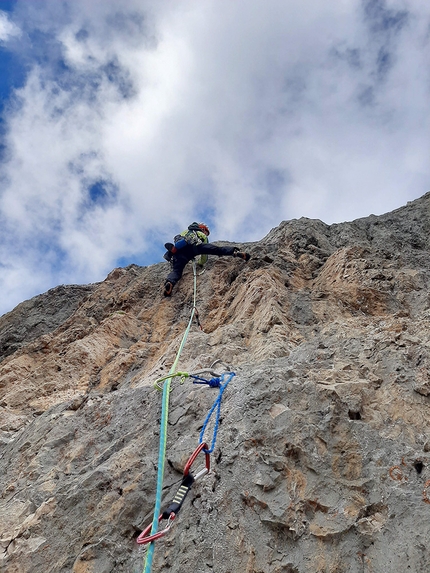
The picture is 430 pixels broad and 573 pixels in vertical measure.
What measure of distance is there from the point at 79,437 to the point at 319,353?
2.75 meters

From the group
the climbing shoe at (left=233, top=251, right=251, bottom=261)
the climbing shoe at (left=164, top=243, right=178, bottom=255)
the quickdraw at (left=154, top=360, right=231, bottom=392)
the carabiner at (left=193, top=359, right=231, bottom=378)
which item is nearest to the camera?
the quickdraw at (left=154, top=360, right=231, bottom=392)

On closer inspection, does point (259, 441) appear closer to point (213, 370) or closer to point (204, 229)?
point (213, 370)

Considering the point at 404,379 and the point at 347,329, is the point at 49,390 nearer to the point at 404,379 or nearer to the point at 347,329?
the point at 347,329

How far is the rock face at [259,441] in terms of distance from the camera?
9.07 feet

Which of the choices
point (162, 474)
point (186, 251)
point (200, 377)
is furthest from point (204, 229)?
point (162, 474)

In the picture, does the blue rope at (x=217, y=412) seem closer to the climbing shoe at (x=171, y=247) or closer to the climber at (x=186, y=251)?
the climber at (x=186, y=251)

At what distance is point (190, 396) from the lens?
4121 millimetres

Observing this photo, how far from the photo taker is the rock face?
2.77m

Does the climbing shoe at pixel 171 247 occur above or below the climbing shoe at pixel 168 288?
above

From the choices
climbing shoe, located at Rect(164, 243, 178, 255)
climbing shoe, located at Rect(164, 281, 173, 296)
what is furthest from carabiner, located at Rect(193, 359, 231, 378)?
climbing shoe, located at Rect(164, 243, 178, 255)

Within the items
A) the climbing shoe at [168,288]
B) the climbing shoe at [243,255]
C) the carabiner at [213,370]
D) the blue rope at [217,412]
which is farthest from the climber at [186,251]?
the blue rope at [217,412]

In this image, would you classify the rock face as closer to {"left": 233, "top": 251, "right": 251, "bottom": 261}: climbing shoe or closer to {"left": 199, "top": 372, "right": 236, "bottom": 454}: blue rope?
{"left": 199, "top": 372, "right": 236, "bottom": 454}: blue rope

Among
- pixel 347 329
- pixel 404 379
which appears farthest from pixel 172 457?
pixel 347 329

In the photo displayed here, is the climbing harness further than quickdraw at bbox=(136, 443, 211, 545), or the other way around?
quickdraw at bbox=(136, 443, 211, 545)
